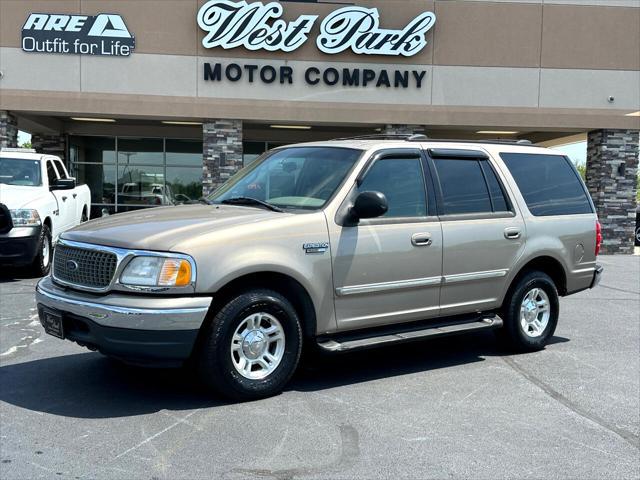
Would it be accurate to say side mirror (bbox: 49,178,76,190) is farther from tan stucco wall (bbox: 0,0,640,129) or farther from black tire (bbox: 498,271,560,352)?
black tire (bbox: 498,271,560,352)

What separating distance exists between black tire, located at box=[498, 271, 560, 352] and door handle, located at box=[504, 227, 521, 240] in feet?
1.64

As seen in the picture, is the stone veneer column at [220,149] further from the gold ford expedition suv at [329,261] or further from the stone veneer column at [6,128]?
the gold ford expedition suv at [329,261]

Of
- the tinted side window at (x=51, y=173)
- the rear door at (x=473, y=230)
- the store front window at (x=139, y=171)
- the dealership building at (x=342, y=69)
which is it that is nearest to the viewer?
the rear door at (x=473, y=230)

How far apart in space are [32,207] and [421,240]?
22.6 ft

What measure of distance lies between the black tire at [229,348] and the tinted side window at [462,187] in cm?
185

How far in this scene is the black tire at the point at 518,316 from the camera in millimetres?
6398

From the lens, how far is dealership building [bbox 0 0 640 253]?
660 inches

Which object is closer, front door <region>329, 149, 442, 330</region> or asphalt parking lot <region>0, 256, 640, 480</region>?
asphalt parking lot <region>0, 256, 640, 480</region>

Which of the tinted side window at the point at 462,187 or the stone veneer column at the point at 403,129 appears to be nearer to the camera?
the tinted side window at the point at 462,187

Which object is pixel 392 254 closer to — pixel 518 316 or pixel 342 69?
pixel 518 316

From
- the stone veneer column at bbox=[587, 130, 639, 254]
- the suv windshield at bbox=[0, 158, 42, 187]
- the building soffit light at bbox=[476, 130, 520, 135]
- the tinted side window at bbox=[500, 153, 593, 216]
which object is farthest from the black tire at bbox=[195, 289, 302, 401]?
the building soffit light at bbox=[476, 130, 520, 135]

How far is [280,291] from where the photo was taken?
5.00 meters

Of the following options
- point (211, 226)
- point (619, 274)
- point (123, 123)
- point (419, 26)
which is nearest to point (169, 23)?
point (123, 123)

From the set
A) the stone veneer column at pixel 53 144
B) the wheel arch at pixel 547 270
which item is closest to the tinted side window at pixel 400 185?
the wheel arch at pixel 547 270
